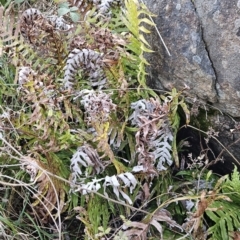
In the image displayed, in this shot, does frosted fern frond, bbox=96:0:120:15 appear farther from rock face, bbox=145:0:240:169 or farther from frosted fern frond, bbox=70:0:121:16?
rock face, bbox=145:0:240:169

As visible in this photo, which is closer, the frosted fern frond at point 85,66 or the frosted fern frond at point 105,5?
the frosted fern frond at point 85,66

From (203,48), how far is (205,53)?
0.02 m

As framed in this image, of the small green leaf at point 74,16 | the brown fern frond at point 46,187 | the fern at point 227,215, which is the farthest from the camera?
the small green leaf at point 74,16

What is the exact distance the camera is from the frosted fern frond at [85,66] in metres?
2.25

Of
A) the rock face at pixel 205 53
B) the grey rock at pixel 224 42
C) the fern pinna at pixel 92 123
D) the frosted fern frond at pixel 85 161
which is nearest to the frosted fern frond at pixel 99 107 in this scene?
the fern pinna at pixel 92 123

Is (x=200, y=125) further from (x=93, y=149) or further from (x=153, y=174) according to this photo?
(x=93, y=149)

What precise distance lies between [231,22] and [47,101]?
0.85 meters

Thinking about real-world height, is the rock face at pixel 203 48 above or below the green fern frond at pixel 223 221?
above

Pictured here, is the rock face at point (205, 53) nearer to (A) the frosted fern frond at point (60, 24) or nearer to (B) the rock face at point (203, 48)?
(B) the rock face at point (203, 48)

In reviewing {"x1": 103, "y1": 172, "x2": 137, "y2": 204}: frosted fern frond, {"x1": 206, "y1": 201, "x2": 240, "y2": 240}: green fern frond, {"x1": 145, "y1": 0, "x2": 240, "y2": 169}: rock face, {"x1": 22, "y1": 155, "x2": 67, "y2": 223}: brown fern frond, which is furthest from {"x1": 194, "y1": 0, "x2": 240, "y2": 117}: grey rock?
{"x1": 22, "y1": 155, "x2": 67, "y2": 223}: brown fern frond

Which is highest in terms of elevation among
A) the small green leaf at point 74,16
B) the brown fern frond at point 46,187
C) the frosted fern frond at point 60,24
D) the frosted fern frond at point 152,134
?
the small green leaf at point 74,16

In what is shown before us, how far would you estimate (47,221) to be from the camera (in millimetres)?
2281

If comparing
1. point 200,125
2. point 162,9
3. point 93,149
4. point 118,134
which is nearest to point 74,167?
point 93,149

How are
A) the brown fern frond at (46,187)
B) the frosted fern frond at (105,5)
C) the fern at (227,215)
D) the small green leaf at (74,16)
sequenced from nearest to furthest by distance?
1. the brown fern frond at (46,187)
2. the fern at (227,215)
3. the small green leaf at (74,16)
4. the frosted fern frond at (105,5)
